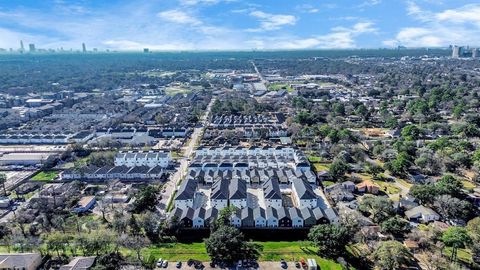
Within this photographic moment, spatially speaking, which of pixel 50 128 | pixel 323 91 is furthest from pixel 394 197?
pixel 323 91

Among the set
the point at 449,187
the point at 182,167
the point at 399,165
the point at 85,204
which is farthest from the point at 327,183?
the point at 85,204

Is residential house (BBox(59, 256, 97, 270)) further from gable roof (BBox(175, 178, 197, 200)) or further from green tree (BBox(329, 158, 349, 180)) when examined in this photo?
green tree (BBox(329, 158, 349, 180))

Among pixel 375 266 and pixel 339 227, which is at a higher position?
pixel 339 227

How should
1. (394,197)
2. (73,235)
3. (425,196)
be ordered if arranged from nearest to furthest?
(73,235) < (425,196) < (394,197)

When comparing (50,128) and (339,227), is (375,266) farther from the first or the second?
(50,128)

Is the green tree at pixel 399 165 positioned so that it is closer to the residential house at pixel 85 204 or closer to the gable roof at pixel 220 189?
the gable roof at pixel 220 189

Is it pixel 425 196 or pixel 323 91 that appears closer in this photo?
pixel 425 196

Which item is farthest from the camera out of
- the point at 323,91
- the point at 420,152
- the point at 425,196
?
the point at 323,91
